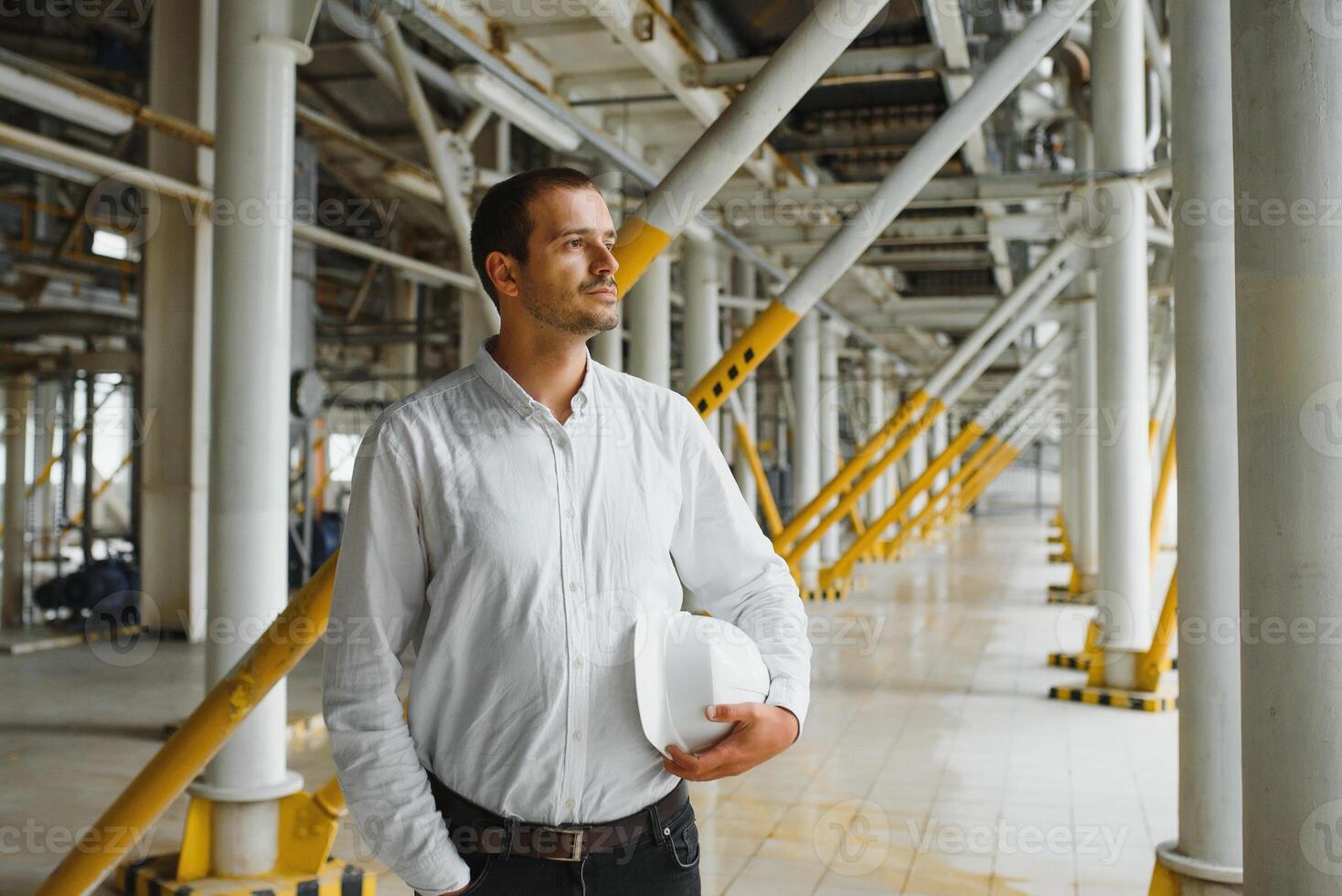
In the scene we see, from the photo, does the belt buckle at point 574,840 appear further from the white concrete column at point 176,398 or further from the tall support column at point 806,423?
the tall support column at point 806,423

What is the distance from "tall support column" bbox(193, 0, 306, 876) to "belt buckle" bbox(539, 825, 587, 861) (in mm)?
3003

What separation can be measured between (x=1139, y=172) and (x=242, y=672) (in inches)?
272

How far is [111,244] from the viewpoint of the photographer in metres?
19.5

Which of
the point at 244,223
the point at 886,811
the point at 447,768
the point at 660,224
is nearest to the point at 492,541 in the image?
the point at 447,768

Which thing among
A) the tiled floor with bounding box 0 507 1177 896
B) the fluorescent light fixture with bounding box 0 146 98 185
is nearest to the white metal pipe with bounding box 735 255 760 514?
the tiled floor with bounding box 0 507 1177 896

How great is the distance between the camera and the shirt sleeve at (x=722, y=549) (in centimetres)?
204

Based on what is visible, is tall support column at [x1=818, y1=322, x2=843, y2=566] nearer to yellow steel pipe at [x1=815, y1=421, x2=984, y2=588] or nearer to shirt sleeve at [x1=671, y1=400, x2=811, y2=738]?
yellow steel pipe at [x1=815, y1=421, x2=984, y2=588]

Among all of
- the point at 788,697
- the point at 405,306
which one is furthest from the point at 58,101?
the point at 405,306

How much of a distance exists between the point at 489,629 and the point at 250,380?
10.1 feet

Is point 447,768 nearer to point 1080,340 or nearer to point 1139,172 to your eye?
point 1139,172

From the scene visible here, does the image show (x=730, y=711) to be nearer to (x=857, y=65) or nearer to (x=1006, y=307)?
(x=857, y=65)

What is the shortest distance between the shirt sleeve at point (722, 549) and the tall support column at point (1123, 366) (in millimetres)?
7008

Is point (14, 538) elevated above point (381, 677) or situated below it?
below

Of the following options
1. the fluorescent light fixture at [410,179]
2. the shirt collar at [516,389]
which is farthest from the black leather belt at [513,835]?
the fluorescent light fixture at [410,179]
